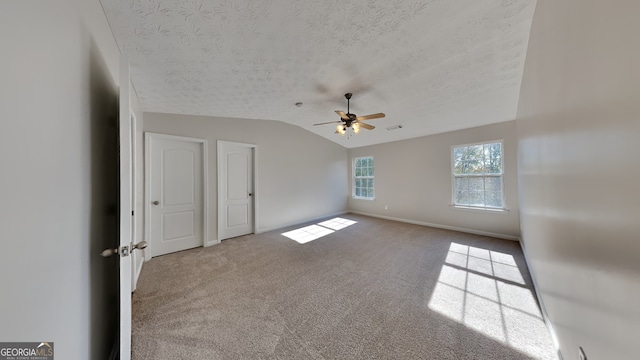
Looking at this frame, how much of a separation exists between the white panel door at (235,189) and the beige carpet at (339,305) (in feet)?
2.43

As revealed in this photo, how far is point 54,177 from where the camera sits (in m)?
0.82

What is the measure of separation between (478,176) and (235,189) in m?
5.17

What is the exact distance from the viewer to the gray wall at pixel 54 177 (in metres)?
0.60

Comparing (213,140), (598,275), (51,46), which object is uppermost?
(213,140)

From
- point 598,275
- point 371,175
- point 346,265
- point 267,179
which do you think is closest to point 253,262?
point 346,265

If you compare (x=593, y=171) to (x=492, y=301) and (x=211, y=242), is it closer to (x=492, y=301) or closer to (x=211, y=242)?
(x=492, y=301)

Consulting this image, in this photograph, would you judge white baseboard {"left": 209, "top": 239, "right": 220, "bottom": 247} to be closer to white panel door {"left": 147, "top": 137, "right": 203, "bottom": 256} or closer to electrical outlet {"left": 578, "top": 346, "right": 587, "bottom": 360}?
white panel door {"left": 147, "top": 137, "right": 203, "bottom": 256}

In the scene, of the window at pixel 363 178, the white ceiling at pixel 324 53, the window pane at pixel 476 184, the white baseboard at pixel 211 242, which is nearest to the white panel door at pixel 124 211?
the white ceiling at pixel 324 53

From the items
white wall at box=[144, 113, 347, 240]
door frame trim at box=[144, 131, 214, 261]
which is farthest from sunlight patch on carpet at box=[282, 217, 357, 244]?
door frame trim at box=[144, 131, 214, 261]

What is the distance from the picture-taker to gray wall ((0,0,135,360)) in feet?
1.98

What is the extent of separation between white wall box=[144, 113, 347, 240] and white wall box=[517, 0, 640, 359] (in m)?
4.20

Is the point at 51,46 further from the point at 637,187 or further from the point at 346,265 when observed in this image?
the point at 346,265

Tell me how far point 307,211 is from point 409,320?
3870mm

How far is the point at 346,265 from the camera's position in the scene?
290cm
